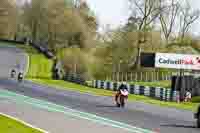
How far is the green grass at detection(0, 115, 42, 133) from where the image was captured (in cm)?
1612

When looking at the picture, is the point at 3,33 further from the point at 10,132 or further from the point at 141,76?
the point at 10,132

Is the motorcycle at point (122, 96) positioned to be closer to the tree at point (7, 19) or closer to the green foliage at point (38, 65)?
the green foliage at point (38, 65)

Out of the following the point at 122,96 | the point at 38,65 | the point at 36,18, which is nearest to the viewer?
the point at 122,96

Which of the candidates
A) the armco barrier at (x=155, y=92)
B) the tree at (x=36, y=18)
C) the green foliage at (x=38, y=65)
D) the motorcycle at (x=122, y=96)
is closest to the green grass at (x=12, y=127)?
the motorcycle at (x=122, y=96)

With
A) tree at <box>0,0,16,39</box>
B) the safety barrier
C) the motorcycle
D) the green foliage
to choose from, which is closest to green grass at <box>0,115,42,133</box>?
the motorcycle

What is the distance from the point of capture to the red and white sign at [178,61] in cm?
5519

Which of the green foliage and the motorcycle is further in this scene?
the green foliage

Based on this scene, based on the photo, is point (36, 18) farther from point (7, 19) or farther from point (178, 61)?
point (178, 61)

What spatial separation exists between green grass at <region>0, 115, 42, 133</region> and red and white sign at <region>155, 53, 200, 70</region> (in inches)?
1505

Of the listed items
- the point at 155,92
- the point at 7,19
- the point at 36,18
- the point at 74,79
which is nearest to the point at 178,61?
the point at 155,92

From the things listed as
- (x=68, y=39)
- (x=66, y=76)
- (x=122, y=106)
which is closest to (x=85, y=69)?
(x=66, y=76)

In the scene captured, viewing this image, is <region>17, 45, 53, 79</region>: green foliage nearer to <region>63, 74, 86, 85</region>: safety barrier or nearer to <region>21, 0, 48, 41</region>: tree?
<region>63, 74, 86, 85</region>: safety barrier

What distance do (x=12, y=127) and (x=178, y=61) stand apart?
40276 millimetres

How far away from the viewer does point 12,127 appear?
55.6ft
